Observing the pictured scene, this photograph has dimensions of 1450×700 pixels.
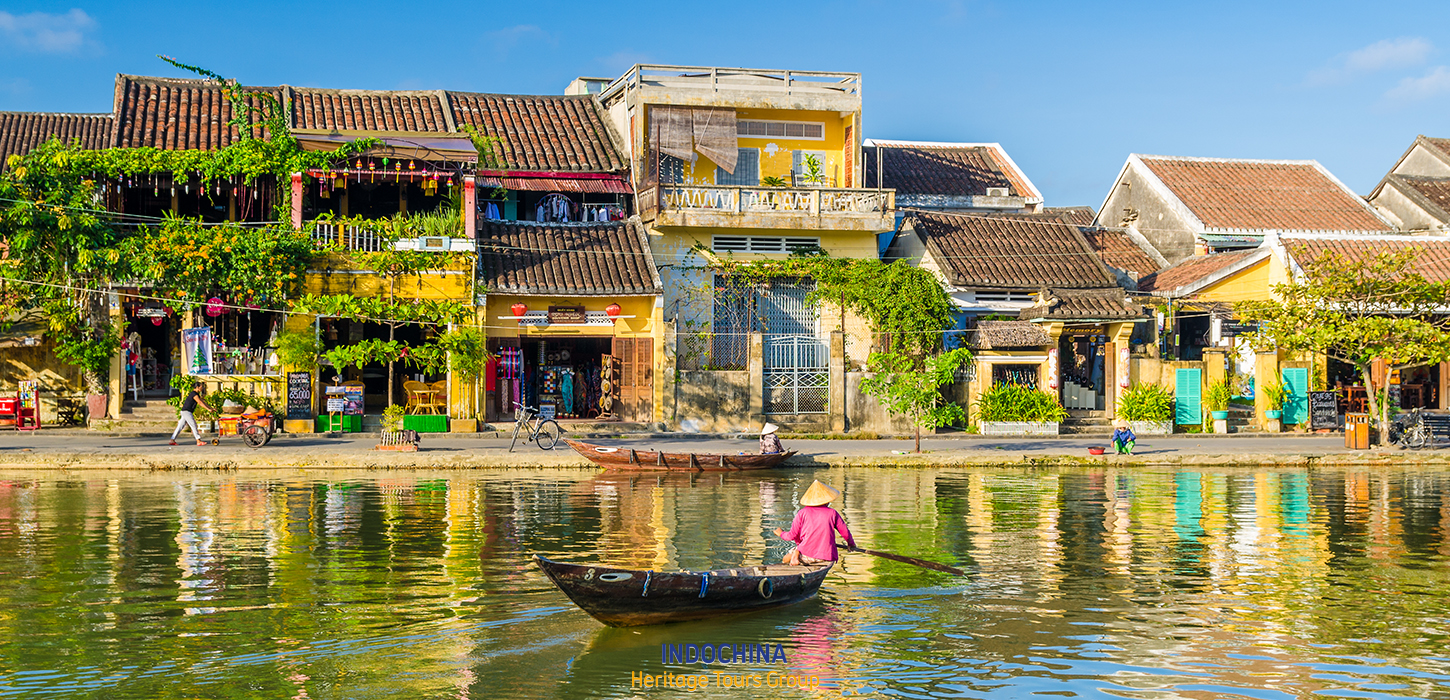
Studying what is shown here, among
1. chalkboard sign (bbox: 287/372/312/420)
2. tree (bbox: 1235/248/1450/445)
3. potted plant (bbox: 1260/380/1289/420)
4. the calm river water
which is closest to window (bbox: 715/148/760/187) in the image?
chalkboard sign (bbox: 287/372/312/420)

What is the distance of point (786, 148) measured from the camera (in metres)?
34.0

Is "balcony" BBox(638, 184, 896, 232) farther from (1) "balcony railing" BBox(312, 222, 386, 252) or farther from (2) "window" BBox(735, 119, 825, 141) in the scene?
(1) "balcony railing" BBox(312, 222, 386, 252)

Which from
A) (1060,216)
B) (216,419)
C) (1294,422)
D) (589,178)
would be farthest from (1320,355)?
(216,419)

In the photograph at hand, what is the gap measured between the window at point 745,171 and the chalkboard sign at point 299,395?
11.3 meters

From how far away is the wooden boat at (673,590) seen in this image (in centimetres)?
1118

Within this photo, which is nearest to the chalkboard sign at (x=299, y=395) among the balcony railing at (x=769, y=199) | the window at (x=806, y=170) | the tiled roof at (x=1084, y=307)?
the balcony railing at (x=769, y=199)

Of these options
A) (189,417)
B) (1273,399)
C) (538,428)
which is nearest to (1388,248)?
(1273,399)

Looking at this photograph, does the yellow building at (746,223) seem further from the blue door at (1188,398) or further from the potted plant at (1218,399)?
the potted plant at (1218,399)

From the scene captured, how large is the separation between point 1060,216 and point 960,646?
1112 inches

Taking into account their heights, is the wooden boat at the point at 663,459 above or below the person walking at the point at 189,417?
below

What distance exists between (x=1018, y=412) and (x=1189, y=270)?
7.66 meters

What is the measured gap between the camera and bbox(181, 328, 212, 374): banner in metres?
28.2

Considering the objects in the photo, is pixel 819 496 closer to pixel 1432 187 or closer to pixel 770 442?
pixel 770 442

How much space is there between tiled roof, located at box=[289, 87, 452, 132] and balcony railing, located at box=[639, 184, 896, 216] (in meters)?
6.09
